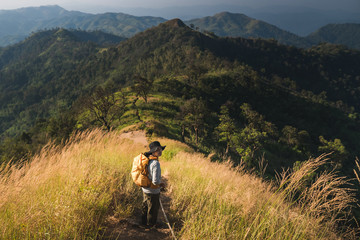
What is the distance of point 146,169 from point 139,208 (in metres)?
1.25

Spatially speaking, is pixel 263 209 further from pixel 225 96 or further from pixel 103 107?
pixel 225 96

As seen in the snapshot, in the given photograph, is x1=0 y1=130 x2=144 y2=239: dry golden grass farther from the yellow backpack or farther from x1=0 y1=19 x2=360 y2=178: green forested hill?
x1=0 y1=19 x2=360 y2=178: green forested hill

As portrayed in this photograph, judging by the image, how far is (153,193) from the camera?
4.43 meters

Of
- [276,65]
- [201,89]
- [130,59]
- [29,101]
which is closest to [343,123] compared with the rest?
[201,89]

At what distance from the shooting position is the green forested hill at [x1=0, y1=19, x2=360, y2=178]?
40.0 m

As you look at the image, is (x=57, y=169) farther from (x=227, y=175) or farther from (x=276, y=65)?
(x=276, y=65)

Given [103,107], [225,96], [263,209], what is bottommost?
[225,96]

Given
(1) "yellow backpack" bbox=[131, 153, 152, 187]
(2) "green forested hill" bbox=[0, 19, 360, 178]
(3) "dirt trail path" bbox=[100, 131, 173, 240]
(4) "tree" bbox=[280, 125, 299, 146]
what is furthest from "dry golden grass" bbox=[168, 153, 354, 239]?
(4) "tree" bbox=[280, 125, 299, 146]

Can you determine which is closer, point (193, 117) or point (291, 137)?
point (193, 117)

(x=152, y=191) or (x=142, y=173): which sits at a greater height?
(x=142, y=173)

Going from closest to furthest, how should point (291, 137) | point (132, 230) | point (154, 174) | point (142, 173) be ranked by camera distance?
point (132, 230) < point (154, 174) < point (142, 173) < point (291, 137)

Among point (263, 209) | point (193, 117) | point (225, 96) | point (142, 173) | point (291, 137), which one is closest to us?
point (263, 209)

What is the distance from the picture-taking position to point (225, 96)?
82.1 m

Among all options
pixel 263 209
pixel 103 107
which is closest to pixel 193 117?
pixel 103 107
